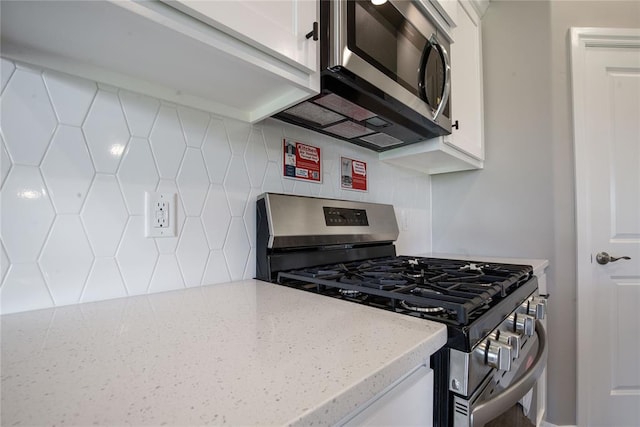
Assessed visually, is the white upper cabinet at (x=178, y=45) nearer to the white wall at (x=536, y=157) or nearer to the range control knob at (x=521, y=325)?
the range control knob at (x=521, y=325)

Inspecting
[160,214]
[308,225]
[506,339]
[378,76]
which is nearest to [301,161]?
[308,225]

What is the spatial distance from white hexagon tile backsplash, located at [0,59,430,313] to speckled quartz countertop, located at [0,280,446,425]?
0.09 metres

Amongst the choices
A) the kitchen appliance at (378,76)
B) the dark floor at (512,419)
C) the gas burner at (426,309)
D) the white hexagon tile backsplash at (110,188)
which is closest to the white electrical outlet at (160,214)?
the white hexagon tile backsplash at (110,188)

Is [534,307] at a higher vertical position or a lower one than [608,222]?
lower

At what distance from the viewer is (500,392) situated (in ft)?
1.92

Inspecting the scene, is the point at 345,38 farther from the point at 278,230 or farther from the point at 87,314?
the point at 87,314

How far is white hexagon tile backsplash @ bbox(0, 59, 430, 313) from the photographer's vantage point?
57cm

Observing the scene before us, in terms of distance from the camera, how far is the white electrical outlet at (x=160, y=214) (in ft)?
2.39

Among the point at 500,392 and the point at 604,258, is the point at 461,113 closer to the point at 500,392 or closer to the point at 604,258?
the point at 604,258

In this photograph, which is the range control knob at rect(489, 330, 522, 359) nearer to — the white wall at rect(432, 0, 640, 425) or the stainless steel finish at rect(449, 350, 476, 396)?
the stainless steel finish at rect(449, 350, 476, 396)

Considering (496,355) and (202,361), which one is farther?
(496,355)

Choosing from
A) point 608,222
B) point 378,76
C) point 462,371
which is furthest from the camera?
point 608,222

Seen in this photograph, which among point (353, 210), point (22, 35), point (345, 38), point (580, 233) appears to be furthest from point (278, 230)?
point (580, 233)

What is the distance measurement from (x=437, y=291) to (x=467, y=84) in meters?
1.25
